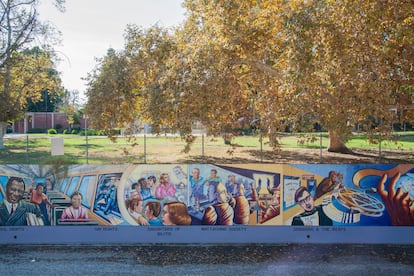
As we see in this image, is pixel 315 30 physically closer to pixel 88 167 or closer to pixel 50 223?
pixel 88 167

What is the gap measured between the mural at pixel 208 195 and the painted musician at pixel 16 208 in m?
0.02

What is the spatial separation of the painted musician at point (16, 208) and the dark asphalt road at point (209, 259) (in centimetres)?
57

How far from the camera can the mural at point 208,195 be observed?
27.5 ft

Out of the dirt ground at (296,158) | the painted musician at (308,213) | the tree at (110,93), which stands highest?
the tree at (110,93)

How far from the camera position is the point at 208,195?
8.60 m

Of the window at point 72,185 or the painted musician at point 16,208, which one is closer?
the painted musician at point 16,208

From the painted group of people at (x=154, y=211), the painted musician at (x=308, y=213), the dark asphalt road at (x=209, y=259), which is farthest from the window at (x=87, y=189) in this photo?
the painted musician at (x=308, y=213)

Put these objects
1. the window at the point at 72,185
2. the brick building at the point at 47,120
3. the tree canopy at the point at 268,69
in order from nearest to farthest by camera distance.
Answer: the window at the point at 72,185 → the tree canopy at the point at 268,69 → the brick building at the point at 47,120

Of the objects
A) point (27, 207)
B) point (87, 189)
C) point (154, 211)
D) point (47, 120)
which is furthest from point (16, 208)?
point (47, 120)

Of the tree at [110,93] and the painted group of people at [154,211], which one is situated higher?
the tree at [110,93]

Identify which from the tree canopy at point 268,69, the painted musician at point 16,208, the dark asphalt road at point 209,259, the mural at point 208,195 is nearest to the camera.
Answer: the dark asphalt road at point 209,259

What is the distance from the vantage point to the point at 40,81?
26.1 m

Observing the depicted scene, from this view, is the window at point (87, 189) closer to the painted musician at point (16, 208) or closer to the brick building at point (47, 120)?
the painted musician at point (16, 208)

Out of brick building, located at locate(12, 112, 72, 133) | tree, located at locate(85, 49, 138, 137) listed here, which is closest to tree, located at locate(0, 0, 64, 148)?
tree, located at locate(85, 49, 138, 137)
